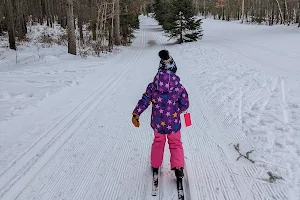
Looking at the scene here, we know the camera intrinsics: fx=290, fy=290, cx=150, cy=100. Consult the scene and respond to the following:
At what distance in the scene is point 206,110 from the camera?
6.88 metres

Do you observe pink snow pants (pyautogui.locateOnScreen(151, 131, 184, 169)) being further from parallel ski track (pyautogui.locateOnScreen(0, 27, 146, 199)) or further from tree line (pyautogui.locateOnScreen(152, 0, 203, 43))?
tree line (pyautogui.locateOnScreen(152, 0, 203, 43))

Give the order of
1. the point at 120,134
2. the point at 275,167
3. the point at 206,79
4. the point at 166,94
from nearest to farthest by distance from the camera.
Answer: the point at 166,94 → the point at 275,167 → the point at 120,134 → the point at 206,79

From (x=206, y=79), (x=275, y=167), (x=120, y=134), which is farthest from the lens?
(x=206, y=79)

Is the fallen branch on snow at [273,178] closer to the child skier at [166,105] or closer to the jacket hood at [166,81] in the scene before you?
the child skier at [166,105]

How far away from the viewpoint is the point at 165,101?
3.71 metres

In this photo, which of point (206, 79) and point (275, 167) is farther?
point (206, 79)

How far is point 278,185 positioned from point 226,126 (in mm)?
Result: 2212

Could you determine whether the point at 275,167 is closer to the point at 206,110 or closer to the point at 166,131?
the point at 166,131

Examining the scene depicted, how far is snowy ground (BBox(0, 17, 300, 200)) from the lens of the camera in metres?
3.78

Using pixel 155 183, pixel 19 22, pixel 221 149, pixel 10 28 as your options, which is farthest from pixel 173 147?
pixel 19 22

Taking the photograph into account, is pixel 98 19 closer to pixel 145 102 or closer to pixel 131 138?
pixel 131 138

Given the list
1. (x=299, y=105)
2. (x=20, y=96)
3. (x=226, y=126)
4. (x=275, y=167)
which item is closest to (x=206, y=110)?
(x=226, y=126)

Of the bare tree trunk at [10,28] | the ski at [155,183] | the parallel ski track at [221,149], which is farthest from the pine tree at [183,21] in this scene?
the ski at [155,183]

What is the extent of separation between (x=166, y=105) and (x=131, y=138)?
6.14ft
